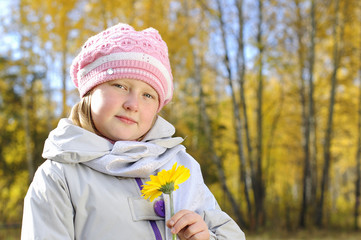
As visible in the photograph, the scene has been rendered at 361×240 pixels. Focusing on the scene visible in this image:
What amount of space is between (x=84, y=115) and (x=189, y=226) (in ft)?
1.75

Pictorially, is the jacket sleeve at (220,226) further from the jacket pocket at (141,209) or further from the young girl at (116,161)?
the jacket pocket at (141,209)

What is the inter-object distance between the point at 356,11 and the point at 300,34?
1.90 meters

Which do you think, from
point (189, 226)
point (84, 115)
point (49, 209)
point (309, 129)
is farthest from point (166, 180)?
point (309, 129)

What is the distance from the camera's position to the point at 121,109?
124cm

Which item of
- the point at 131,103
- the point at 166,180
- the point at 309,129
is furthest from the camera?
the point at 309,129

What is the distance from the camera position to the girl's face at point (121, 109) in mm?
1237

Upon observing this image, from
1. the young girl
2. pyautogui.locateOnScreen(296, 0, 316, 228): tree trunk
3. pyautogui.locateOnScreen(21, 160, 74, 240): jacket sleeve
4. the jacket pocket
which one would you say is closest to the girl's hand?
the young girl

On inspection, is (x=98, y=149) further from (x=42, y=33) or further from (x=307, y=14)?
(x=307, y=14)

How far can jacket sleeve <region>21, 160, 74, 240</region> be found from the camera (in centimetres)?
102

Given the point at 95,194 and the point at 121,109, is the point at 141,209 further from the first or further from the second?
the point at 121,109

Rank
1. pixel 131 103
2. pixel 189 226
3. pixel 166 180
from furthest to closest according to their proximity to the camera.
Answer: pixel 131 103 → pixel 189 226 → pixel 166 180

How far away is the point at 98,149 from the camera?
46.3 inches

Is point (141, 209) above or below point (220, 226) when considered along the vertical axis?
above

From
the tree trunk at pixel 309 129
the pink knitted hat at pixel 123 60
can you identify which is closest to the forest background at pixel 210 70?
the tree trunk at pixel 309 129
